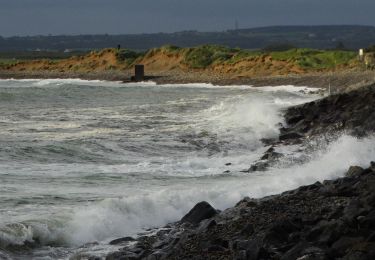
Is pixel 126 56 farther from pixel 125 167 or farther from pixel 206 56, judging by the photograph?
pixel 125 167

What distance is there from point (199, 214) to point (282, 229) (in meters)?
2.56

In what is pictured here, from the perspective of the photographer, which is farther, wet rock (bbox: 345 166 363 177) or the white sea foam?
wet rock (bbox: 345 166 363 177)

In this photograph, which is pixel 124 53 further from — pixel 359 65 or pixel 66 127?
pixel 66 127

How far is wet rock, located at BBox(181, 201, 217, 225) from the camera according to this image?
11.8 meters

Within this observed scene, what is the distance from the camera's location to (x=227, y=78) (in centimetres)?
5531

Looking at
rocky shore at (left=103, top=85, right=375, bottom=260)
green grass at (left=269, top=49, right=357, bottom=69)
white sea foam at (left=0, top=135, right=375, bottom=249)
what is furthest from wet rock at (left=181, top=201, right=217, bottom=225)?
green grass at (left=269, top=49, right=357, bottom=69)

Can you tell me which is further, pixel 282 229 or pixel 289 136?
pixel 289 136

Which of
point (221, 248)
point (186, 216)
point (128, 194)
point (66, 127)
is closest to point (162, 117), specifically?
point (66, 127)

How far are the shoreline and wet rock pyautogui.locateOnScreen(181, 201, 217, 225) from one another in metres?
21.4

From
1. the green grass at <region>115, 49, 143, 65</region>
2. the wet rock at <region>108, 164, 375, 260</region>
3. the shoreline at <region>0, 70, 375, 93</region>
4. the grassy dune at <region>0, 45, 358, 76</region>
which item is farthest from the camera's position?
the green grass at <region>115, 49, 143, 65</region>

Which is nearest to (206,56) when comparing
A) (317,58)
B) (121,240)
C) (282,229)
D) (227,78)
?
(227,78)

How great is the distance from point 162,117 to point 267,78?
2155 centimetres

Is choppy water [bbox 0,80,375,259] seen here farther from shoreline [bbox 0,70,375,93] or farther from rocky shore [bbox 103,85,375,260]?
shoreline [bbox 0,70,375,93]

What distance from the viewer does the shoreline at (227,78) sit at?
127 feet
